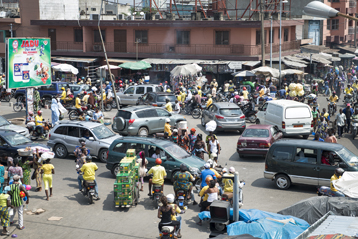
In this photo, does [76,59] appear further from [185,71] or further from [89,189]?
[89,189]

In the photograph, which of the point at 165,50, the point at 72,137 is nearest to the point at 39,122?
the point at 72,137

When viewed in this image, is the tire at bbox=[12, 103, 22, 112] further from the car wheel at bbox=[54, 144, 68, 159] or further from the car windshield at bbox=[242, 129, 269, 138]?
the car windshield at bbox=[242, 129, 269, 138]

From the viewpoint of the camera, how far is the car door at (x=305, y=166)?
14.4m

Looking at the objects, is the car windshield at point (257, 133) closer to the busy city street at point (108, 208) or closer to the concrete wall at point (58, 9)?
the busy city street at point (108, 208)

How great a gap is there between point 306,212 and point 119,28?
3437 centimetres

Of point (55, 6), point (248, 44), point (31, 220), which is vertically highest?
point (55, 6)

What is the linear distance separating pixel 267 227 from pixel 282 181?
19.0ft

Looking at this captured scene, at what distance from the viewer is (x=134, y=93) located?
30.0 metres

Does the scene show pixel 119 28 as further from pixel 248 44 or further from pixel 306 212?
pixel 306 212

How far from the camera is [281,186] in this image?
15.0 meters

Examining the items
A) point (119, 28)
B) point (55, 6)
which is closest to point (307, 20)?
point (119, 28)

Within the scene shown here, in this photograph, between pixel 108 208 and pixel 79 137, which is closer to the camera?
pixel 108 208

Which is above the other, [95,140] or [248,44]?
[248,44]

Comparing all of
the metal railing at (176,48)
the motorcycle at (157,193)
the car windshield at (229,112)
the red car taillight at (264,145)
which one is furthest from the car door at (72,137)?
the metal railing at (176,48)
